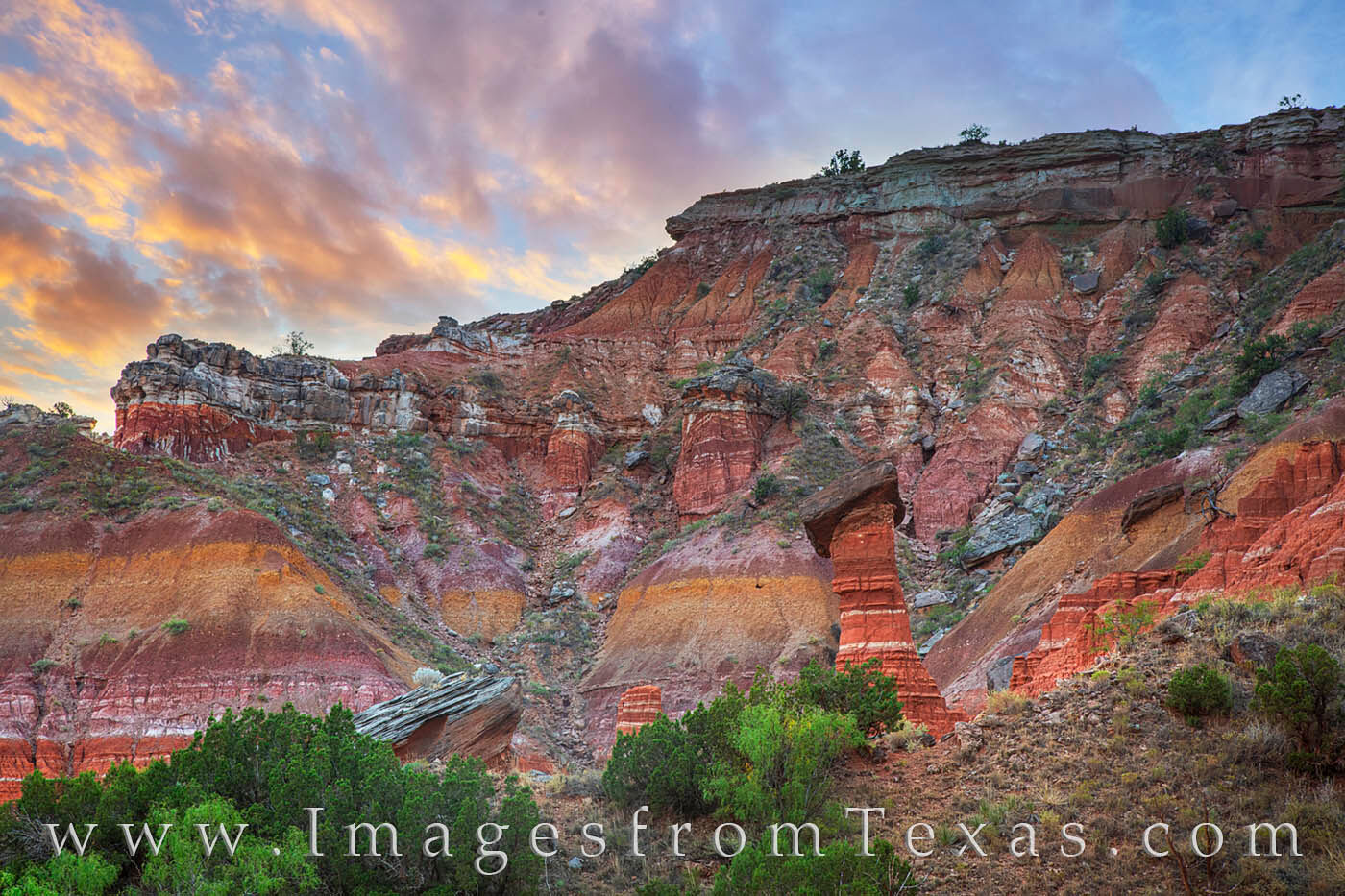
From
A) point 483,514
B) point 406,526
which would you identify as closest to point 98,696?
point 406,526

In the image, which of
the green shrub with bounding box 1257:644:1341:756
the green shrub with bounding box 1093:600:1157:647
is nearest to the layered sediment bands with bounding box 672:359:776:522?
the green shrub with bounding box 1093:600:1157:647

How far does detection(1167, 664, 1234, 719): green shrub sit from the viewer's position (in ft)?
37.5

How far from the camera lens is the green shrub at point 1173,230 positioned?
6322 cm

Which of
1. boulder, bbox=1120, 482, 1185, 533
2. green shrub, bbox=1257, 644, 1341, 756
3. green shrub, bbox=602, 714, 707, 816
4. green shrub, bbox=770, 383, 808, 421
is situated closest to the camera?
green shrub, bbox=1257, 644, 1341, 756

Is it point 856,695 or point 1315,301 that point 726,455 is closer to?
point 1315,301

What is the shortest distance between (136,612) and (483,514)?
23080 mm

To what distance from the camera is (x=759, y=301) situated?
2940 inches

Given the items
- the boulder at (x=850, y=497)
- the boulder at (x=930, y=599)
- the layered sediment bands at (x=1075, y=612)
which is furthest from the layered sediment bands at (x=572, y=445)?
the layered sediment bands at (x=1075, y=612)

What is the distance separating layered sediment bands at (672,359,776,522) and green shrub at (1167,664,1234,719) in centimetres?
4232

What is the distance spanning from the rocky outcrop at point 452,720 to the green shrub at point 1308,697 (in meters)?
15.5

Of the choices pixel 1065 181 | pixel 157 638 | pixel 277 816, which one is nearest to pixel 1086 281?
pixel 1065 181

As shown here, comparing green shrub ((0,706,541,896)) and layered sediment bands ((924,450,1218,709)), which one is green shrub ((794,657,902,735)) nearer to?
green shrub ((0,706,541,896))

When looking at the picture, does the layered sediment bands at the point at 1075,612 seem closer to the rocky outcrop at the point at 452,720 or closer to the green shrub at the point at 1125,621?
the green shrub at the point at 1125,621

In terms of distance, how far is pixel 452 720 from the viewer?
66.0 feet
